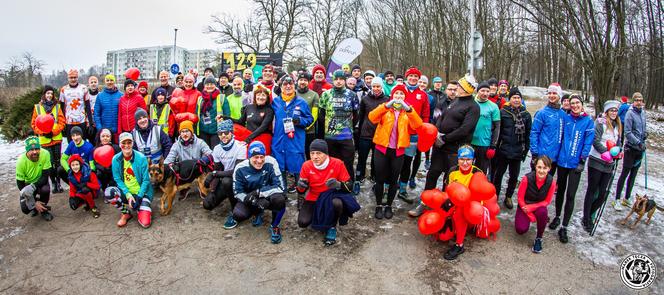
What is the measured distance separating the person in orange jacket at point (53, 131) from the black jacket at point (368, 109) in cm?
477

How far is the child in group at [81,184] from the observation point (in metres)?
4.62

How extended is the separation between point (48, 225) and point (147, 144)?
1537 mm

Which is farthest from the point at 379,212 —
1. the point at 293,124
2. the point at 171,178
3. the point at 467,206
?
the point at 171,178

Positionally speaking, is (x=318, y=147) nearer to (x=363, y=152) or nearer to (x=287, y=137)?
(x=287, y=137)

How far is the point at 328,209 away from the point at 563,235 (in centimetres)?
284

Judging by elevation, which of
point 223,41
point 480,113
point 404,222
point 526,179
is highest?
point 223,41

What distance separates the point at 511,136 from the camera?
489cm

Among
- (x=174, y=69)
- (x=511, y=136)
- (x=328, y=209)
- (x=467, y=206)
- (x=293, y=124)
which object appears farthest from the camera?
(x=174, y=69)

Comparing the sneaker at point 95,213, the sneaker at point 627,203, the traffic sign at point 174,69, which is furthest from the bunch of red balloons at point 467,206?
the traffic sign at point 174,69

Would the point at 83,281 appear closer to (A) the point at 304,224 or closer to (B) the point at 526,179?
(A) the point at 304,224

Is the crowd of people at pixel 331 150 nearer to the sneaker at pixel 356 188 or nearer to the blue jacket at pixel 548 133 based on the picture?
the blue jacket at pixel 548 133

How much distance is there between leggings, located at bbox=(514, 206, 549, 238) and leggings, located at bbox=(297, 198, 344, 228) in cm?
215

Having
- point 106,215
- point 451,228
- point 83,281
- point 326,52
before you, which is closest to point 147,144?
point 106,215

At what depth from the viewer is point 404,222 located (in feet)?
15.0
